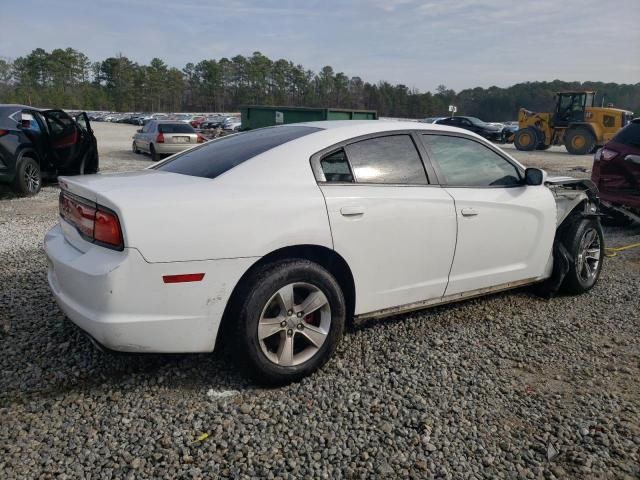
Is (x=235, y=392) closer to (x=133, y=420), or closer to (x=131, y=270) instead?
(x=133, y=420)

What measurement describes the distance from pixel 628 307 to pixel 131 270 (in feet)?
13.1

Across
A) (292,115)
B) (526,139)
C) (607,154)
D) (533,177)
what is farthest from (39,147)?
(526,139)

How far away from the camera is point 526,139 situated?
2523 centimetres

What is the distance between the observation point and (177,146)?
1727 centimetres

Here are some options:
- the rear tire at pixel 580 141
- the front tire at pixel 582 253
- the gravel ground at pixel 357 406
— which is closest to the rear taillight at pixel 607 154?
the front tire at pixel 582 253

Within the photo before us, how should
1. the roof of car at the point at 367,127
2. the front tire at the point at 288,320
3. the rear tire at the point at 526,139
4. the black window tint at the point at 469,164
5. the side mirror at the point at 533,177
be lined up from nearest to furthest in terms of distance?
1. the front tire at the point at 288,320
2. the roof of car at the point at 367,127
3. the black window tint at the point at 469,164
4. the side mirror at the point at 533,177
5. the rear tire at the point at 526,139

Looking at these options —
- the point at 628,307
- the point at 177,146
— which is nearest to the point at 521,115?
the point at 177,146

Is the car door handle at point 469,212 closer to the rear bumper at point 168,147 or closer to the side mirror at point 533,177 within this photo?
the side mirror at point 533,177

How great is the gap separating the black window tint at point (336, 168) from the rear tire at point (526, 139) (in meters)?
24.2

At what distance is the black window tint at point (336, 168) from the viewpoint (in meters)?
3.12

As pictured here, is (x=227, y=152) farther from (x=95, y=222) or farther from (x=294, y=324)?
(x=294, y=324)

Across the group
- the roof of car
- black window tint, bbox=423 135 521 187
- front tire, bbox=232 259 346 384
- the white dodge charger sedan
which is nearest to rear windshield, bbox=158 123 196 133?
the white dodge charger sedan

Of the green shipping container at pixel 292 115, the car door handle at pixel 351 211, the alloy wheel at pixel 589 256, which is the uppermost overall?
the green shipping container at pixel 292 115

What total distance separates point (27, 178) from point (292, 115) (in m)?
7.67
